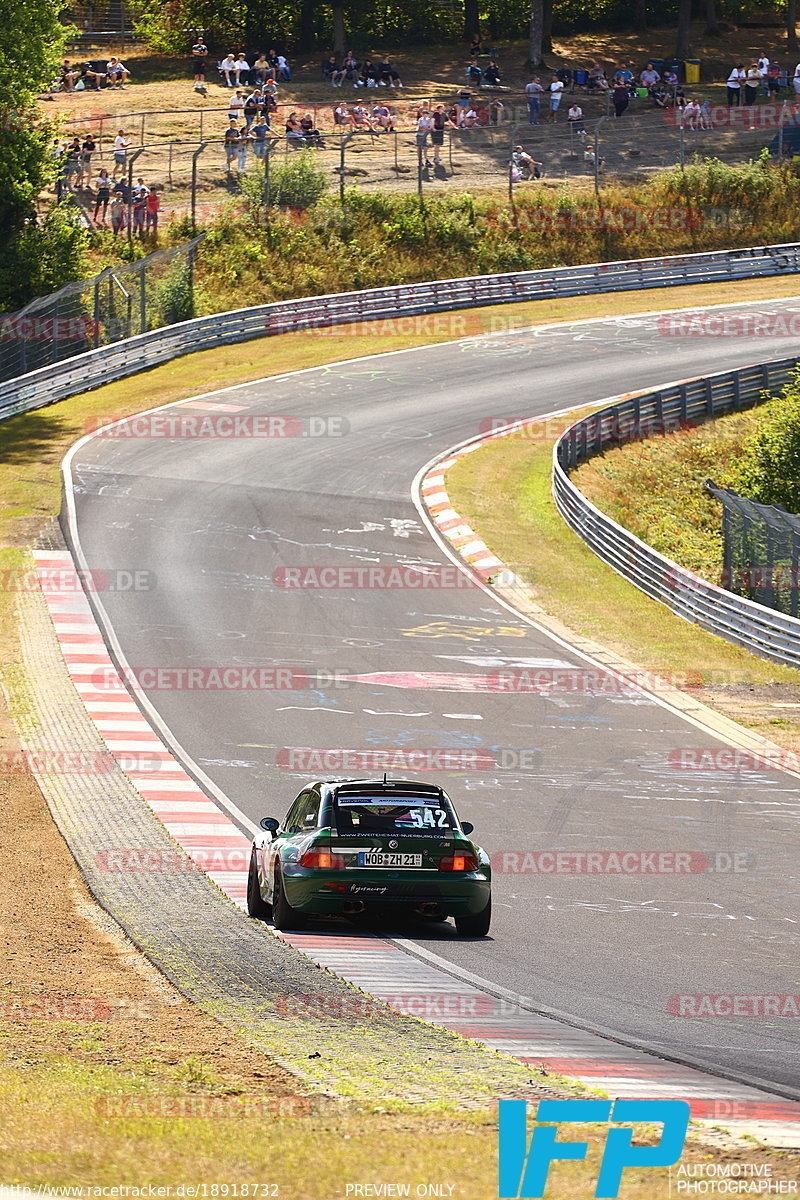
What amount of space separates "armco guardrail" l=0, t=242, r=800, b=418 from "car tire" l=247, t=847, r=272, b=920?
3263cm

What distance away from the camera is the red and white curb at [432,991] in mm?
7785

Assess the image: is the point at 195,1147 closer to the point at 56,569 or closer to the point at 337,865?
the point at 337,865

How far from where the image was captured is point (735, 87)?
6825cm

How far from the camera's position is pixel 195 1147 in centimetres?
664

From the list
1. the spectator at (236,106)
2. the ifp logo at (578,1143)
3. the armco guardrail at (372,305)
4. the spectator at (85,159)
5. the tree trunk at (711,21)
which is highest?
the tree trunk at (711,21)

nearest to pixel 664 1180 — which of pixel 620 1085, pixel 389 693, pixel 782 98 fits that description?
pixel 620 1085

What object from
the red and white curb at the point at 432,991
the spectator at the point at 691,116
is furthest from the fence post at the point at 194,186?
the red and white curb at the point at 432,991

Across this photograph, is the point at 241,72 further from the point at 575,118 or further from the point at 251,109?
the point at 575,118

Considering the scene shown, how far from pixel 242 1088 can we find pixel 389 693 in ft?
51.1

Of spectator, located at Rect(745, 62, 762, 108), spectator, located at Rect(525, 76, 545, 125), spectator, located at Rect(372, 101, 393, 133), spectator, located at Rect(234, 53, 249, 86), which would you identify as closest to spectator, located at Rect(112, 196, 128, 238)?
spectator, located at Rect(372, 101, 393, 133)

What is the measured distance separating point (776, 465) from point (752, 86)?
35.5 metres

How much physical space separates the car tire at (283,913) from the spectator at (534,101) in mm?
59042

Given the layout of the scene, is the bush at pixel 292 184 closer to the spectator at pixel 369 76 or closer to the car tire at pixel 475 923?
the spectator at pixel 369 76

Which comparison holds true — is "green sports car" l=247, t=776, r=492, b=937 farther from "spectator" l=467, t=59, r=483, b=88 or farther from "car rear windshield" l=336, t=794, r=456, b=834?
"spectator" l=467, t=59, r=483, b=88
